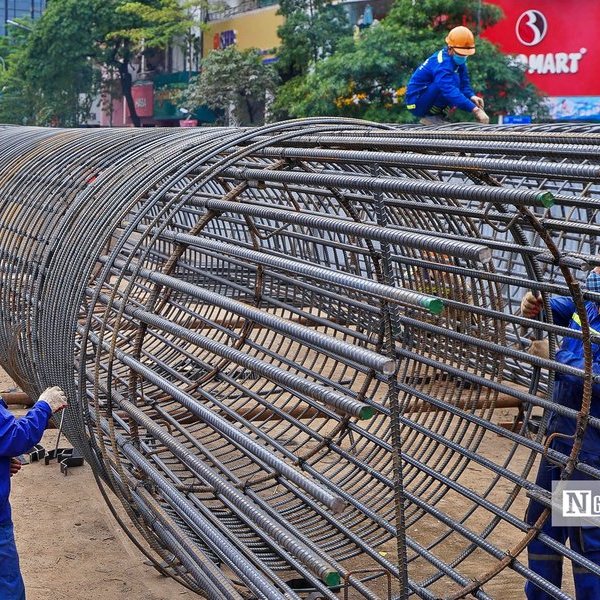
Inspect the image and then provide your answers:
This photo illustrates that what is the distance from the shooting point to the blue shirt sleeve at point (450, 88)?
8.19 metres

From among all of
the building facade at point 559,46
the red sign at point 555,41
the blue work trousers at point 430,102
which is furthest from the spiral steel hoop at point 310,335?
the red sign at point 555,41

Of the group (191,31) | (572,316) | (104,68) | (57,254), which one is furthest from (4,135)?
(104,68)

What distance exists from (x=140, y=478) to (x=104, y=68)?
3251 cm

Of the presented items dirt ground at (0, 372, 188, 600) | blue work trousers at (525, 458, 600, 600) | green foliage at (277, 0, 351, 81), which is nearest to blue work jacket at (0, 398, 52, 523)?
dirt ground at (0, 372, 188, 600)

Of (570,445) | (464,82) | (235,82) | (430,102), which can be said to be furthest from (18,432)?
(235,82)

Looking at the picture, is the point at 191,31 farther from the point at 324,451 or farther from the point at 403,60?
the point at 324,451

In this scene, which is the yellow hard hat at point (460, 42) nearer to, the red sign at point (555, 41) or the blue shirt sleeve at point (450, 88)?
the blue shirt sleeve at point (450, 88)

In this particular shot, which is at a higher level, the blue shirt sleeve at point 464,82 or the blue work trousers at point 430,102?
the blue shirt sleeve at point 464,82

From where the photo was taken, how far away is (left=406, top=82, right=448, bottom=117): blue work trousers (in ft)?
27.5

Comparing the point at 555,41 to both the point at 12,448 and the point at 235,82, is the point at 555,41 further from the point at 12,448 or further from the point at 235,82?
the point at 12,448

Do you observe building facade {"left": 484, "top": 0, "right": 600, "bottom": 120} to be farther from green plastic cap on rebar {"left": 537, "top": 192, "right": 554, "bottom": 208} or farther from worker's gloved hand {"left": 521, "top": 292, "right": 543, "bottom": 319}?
green plastic cap on rebar {"left": 537, "top": 192, "right": 554, "bottom": 208}

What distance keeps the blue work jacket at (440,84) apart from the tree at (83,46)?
21.6 meters

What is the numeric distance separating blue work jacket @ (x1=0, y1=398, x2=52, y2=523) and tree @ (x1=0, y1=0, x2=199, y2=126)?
85.6 ft

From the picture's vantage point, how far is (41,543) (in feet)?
17.5
